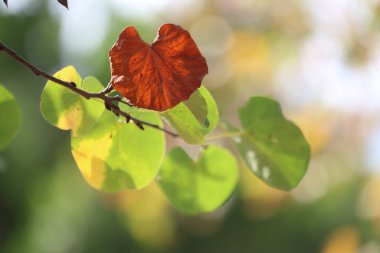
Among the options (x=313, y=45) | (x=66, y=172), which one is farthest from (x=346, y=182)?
(x=66, y=172)

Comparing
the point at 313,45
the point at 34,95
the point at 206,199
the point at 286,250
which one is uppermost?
the point at 206,199

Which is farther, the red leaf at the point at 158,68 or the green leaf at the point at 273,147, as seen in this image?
the green leaf at the point at 273,147

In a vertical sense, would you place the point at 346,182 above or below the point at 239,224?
above

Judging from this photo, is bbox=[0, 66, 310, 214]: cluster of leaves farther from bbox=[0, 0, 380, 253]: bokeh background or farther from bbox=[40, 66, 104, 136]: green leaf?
bbox=[0, 0, 380, 253]: bokeh background

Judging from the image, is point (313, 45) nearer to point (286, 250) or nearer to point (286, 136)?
point (286, 250)

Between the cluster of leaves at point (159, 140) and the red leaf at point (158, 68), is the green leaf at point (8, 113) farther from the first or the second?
the red leaf at point (158, 68)

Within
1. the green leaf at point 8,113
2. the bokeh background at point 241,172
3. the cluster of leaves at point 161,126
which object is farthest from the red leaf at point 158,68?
the bokeh background at point 241,172

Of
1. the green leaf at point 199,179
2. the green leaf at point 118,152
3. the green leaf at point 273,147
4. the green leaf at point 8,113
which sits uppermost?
the green leaf at point 8,113
